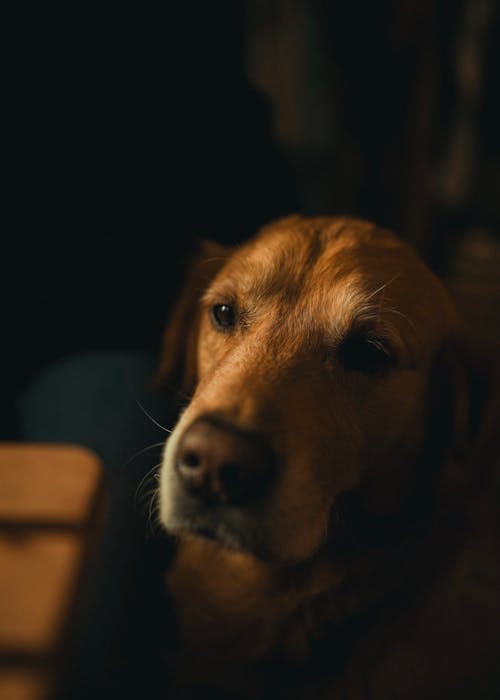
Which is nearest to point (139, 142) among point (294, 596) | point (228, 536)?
point (228, 536)

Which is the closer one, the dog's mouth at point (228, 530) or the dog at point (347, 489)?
the dog's mouth at point (228, 530)

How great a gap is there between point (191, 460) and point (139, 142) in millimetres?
1590

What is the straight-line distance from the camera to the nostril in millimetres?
995

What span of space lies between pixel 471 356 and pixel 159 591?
4.25ft

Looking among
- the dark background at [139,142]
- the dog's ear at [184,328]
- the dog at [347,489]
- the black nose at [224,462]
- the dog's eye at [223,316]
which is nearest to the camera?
the black nose at [224,462]

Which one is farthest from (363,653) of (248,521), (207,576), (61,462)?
(61,462)

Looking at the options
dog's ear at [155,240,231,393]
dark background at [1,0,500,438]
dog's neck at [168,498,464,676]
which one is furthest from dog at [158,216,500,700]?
dark background at [1,0,500,438]

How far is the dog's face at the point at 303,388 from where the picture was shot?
1.03 m

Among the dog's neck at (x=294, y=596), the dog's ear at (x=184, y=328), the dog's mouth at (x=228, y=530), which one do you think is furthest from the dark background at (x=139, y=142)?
the dog's mouth at (x=228, y=530)

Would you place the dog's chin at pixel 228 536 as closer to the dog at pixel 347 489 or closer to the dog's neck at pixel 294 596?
the dog at pixel 347 489

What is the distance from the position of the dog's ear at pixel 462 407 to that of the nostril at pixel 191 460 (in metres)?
0.82

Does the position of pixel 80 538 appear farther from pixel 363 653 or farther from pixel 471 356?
pixel 471 356

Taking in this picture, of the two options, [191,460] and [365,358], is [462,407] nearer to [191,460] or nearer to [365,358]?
[365,358]

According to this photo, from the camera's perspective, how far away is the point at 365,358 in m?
1.33
